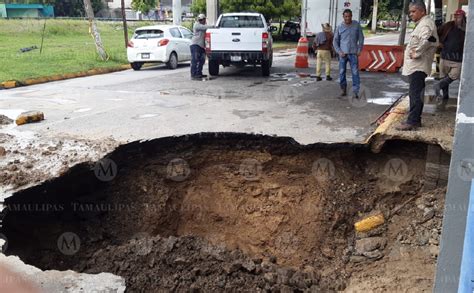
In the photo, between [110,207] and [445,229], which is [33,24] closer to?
[110,207]

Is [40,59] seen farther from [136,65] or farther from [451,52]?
[451,52]

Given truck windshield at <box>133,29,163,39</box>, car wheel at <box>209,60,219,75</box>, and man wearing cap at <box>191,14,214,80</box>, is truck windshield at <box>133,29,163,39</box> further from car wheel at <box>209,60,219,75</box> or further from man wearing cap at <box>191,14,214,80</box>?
man wearing cap at <box>191,14,214,80</box>

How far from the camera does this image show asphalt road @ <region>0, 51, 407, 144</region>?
7.38m

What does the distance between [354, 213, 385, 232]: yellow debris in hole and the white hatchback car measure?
1340 cm

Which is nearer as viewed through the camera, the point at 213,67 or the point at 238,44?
the point at 238,44

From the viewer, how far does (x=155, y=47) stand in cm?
1739

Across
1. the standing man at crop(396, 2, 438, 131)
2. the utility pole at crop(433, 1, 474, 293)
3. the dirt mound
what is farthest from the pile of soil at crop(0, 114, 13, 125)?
the utility pole at crop(433, 1, 474, 293)

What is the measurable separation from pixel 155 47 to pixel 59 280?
49.0 feet

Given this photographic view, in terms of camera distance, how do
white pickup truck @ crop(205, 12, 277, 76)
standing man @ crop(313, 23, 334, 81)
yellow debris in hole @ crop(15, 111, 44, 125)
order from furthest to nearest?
white pickup truck @ crop(205, 12, 277, 76) → standing man @ crop(313, 23, 334, 81) → yellow debris in hole @ crop(15, 111, 44, 125)

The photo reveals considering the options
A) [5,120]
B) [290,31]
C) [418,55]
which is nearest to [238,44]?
[5,120]

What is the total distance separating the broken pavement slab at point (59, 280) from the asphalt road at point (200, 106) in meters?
3.53

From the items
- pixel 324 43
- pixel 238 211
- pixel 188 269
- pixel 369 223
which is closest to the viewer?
pixel 188 269

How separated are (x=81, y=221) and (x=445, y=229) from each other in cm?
401

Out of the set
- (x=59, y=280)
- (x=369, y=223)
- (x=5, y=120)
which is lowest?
(x=369, y=223)
